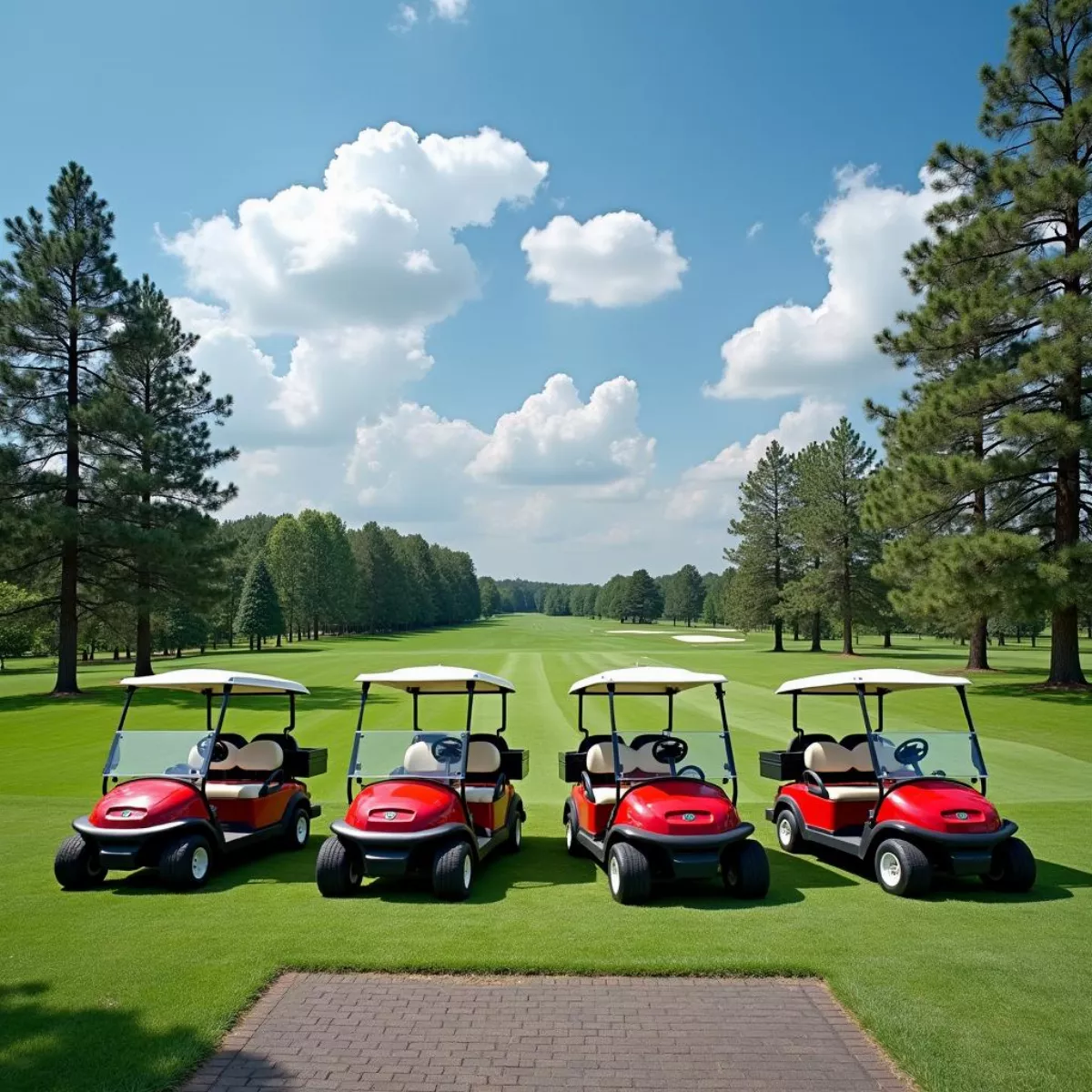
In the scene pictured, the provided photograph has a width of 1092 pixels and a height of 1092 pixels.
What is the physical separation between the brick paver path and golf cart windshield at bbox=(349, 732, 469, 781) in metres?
2.97

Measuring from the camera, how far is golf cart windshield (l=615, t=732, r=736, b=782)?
31.0ft

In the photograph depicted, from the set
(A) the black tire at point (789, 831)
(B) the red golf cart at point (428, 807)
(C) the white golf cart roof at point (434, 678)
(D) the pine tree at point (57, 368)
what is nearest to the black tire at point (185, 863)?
(B) the red golf cart at point (428, 807)

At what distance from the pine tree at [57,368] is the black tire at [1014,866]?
2715 cm

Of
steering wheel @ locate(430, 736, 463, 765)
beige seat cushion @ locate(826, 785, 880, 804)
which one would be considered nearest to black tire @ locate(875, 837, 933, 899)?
beige seat cushion @ locate(826, 785, 880, 804)

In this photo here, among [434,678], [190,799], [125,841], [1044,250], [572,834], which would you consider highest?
[1044,250]

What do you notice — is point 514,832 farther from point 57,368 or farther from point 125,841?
point 57,368

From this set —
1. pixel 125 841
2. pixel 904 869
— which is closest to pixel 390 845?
pixel 125 841

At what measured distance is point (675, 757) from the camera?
950 centimetres

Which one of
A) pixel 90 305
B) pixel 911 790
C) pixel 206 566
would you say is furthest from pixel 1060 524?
pixel 90 305

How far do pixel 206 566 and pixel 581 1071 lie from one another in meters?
28.8

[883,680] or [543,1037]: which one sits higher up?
[883,680]

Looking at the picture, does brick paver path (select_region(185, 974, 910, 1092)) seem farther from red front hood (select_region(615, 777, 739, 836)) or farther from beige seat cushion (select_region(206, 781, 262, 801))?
beige seat cushion (select_region(206, 781, 262, 801))

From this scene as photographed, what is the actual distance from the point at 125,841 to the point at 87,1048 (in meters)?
3.44

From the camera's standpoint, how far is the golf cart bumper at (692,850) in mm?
7773
